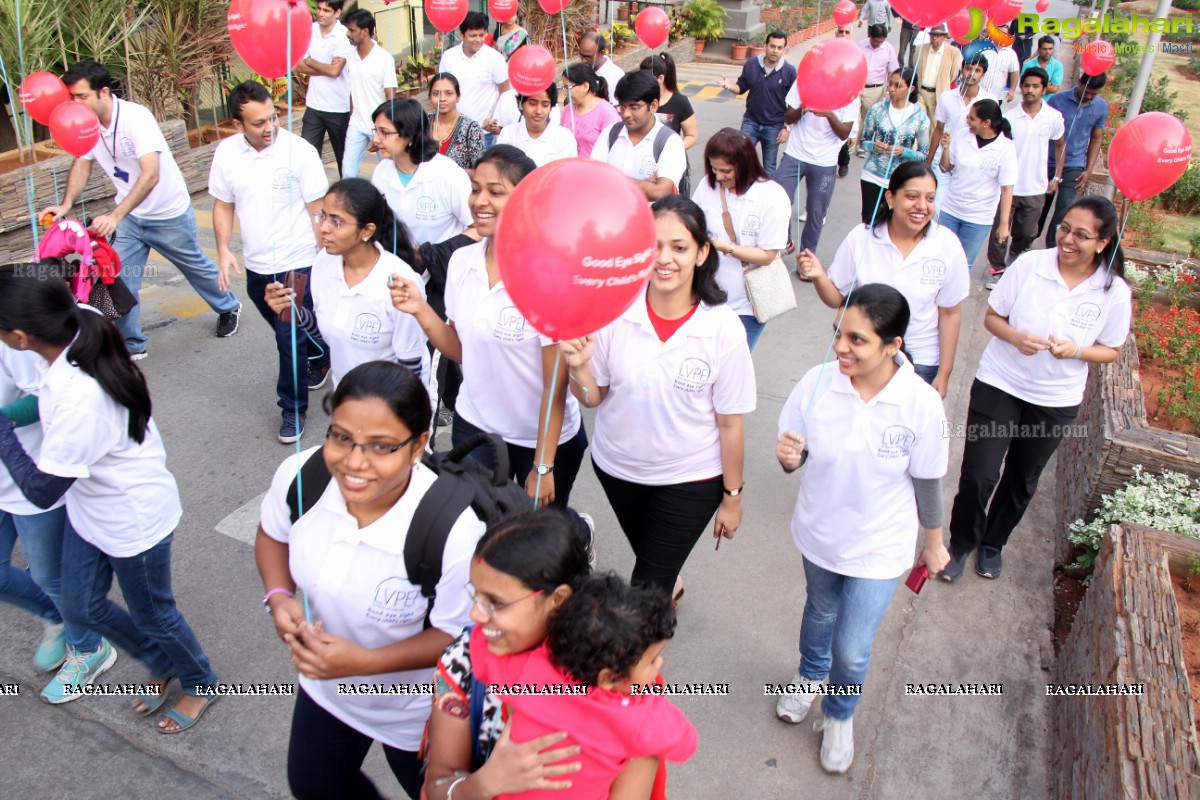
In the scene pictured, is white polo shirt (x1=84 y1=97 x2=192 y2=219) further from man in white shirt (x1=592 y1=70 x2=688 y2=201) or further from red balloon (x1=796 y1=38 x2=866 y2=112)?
red balloon (x1=796 y1=38 x2=866 y2=112)

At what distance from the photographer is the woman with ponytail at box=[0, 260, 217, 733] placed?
2.59 m

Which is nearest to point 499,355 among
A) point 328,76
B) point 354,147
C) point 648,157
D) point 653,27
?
point 648,157

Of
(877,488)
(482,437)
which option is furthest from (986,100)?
(482,437)

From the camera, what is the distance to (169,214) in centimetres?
564

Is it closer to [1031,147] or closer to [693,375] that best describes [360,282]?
[693,375]

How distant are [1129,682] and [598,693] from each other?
2.20 m

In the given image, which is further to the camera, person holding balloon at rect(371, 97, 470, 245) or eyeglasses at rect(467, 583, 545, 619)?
person holding balloon at rect(371, 97, 470, 245)

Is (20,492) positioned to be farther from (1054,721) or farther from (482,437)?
(1054,721)

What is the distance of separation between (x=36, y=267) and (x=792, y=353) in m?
4.75

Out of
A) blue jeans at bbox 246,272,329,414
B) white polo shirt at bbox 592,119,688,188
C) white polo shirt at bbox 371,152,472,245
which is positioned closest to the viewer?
white polo shirt at bbox 371,152,472,245

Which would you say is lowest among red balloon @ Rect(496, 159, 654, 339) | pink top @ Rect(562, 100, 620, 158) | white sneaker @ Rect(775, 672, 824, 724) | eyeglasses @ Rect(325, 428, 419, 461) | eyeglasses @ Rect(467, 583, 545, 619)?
white sneaker @ Rect(775, 672, 824, 724)

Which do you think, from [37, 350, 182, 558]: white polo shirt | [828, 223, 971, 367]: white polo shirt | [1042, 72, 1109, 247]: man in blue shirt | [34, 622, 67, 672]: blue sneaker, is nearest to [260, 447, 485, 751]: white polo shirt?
[37, 350, 182, 558]: white polo shirt

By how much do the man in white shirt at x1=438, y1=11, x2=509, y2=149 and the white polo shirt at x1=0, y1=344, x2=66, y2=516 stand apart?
520 centimetres

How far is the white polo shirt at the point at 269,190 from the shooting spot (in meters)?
4.89
